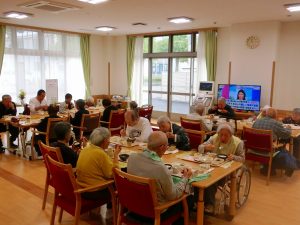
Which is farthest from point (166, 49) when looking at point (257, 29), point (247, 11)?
point (247, 11)

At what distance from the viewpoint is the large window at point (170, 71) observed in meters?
9.20

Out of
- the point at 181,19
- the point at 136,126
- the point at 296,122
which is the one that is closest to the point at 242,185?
the point at 136,126

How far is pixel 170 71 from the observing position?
962 centimetres

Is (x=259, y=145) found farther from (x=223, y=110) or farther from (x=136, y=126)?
(x=223, y=110)

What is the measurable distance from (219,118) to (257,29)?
2.66 m

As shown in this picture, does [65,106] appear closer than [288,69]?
Yes

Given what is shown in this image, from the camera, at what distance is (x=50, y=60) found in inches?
360

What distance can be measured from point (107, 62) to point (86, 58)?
990 mm

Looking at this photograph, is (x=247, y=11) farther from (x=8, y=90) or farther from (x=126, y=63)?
(x=8, y=90)

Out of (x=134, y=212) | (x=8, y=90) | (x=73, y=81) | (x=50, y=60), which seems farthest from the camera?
(x=73, y=81)

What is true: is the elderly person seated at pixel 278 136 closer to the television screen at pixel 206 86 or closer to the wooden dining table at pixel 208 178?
the wooden dining table at pixel 208 178

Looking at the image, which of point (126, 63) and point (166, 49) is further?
point (126, 63)

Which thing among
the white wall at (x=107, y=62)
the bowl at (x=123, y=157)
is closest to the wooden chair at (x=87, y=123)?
the bowl at (x=123, y=157)

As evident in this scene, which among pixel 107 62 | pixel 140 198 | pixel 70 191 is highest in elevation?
pixel 107 62
